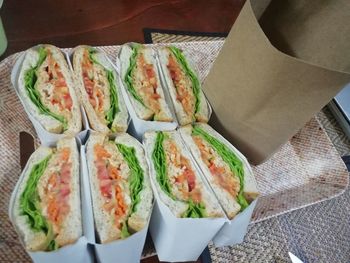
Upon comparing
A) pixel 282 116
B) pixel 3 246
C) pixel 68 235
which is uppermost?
pixel 282 116

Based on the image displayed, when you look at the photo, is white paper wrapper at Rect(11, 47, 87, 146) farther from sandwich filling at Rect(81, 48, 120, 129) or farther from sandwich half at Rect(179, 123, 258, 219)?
sandwich half at Rect(179, 123, 258, 219)

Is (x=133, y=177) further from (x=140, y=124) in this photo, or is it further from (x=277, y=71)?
(x=277, y=71)

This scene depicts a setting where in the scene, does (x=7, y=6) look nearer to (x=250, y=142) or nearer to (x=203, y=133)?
(x=203, y=133)

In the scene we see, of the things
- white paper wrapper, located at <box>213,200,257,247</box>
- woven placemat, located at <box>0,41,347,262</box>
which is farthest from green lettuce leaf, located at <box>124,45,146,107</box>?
white paper wrapper, located at <box>213,200,257,247</box>

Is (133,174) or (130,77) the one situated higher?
(130,77)

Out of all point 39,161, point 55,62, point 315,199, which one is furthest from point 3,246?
point 315,199

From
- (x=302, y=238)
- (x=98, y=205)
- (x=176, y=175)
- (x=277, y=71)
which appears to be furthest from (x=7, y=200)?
(x=302, y=238)
